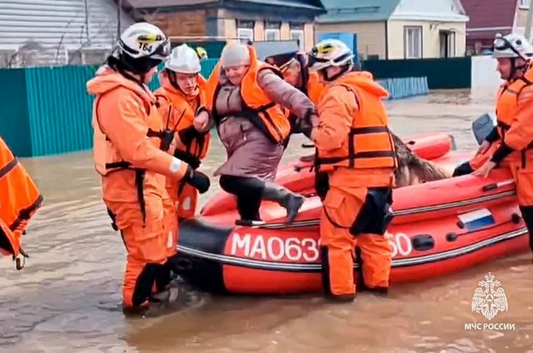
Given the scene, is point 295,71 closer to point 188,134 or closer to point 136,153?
point 188,134

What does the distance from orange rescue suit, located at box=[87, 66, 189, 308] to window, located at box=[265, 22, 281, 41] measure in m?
22.9

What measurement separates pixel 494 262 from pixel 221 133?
233 centimetres

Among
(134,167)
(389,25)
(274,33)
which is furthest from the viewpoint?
(389,25)

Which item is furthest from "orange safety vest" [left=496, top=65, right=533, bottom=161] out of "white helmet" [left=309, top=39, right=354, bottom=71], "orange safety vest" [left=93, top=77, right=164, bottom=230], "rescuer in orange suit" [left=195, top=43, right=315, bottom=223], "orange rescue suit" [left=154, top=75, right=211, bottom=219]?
"orange safety vest" [left=93, top=77, right=164, bottom=230]

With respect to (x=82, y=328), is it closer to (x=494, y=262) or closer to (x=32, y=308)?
(x=32, y=308)

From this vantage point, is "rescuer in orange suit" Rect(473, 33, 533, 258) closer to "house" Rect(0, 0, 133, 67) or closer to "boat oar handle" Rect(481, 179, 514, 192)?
"boat oar handle" Rect(481, 179, 514, 192)

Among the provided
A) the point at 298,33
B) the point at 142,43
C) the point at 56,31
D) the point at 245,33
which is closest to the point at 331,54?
the point at 142,43

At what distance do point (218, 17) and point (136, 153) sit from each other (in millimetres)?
20792

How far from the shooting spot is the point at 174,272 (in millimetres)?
5980

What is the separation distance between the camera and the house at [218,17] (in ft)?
82.9

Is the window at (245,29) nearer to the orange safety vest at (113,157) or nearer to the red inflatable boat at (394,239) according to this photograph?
the red inflatable boat at (394,239)

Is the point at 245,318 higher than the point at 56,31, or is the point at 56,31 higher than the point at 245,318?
the point at 56,31

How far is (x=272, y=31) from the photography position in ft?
92.3

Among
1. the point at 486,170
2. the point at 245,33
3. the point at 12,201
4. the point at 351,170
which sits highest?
the point at 12,201
